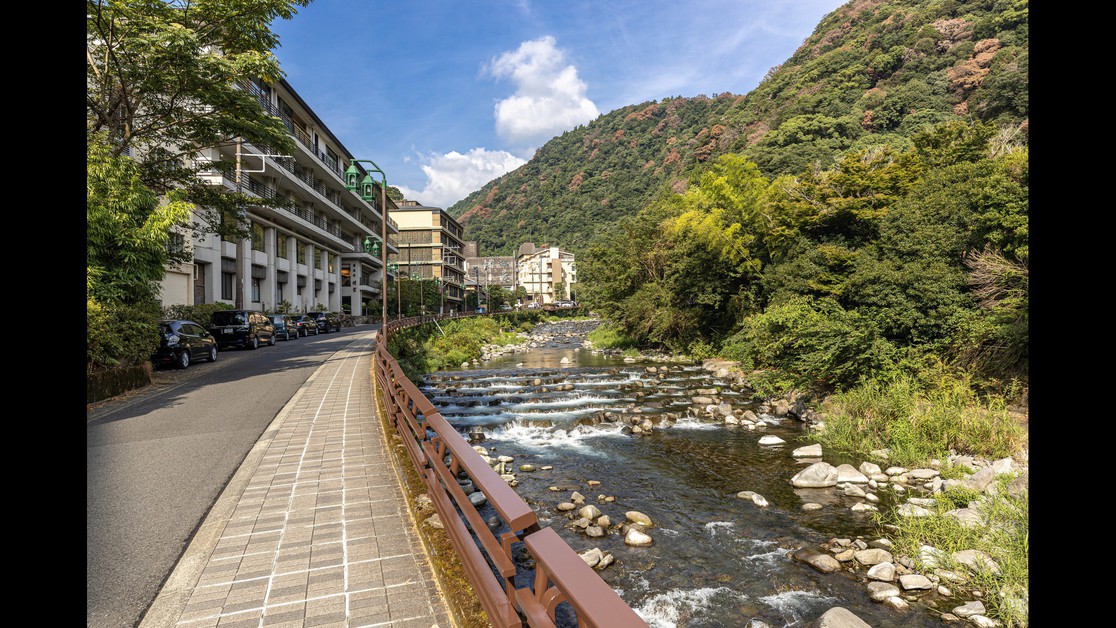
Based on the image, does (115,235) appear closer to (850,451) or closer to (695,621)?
(695,621)

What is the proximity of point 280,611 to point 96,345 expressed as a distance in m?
11.8

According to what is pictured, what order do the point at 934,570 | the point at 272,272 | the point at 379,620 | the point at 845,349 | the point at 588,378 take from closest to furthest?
1. the point at 379,620
2. the point at 934,570
3. the point at 845,349
4. the point at 588,378
5. the point at 272,272

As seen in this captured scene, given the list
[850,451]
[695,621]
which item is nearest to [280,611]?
[695,621]

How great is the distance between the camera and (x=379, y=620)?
3508 mm

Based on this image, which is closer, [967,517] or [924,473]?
[967,517]

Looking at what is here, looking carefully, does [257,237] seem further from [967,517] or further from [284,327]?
[967,517]

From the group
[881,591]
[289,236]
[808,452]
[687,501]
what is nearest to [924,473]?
[808,452]

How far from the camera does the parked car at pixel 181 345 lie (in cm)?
1527

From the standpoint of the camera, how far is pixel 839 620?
512 centimetres

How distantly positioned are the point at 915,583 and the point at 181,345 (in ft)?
64.0

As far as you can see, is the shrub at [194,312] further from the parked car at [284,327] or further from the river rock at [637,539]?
the river rock at [637,539]

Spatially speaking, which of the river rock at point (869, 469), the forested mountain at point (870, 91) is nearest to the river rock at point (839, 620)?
the river rock at point (869, 469)

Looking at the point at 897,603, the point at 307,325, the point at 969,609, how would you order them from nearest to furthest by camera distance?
the point at 969,609, the point at 897,603, the point at 307,325

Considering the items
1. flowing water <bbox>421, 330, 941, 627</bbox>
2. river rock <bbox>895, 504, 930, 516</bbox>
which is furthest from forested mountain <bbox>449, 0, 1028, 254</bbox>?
river rock <bbox>895, 504, 930, 516</bbox>
